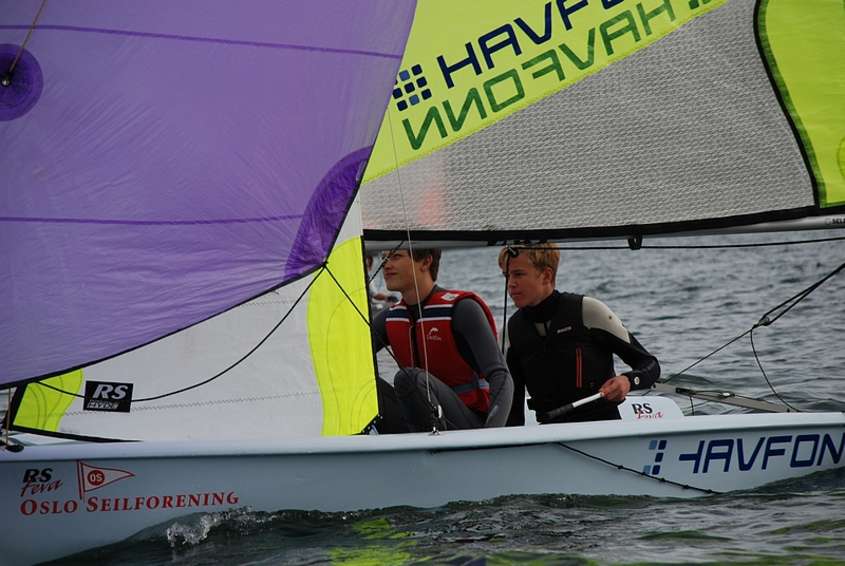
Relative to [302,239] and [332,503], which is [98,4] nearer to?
[302,239]

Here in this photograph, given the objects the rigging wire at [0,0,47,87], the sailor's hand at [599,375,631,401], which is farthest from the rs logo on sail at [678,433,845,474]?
the rigging wire at [0,0,47,87]

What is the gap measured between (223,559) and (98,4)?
5.38 feet

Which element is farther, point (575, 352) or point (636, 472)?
point (575, 352)

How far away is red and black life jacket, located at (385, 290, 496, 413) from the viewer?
4.36 m

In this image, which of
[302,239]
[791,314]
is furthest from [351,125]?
[791,314]

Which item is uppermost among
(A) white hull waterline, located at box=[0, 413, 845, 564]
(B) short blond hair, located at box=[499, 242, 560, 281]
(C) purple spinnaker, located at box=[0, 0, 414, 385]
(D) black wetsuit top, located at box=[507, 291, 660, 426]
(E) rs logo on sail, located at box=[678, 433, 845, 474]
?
(C) purple spinnaker, located at box=[0, 0, 414, 385]

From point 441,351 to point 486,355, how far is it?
0.65 ft

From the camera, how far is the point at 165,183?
3510 mm

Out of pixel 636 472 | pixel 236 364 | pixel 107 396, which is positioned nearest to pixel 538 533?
pixel 636 472

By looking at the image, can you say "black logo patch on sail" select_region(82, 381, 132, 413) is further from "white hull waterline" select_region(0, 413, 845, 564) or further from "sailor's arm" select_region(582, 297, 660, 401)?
"sailor's arm" select_region(582, 297, 660, 401)

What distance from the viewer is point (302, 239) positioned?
3.59m

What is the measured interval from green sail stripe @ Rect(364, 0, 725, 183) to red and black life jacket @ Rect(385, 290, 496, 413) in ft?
1.72

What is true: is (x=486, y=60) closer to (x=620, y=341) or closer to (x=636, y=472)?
(x=620, y=341)

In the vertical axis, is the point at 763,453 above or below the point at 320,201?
below
